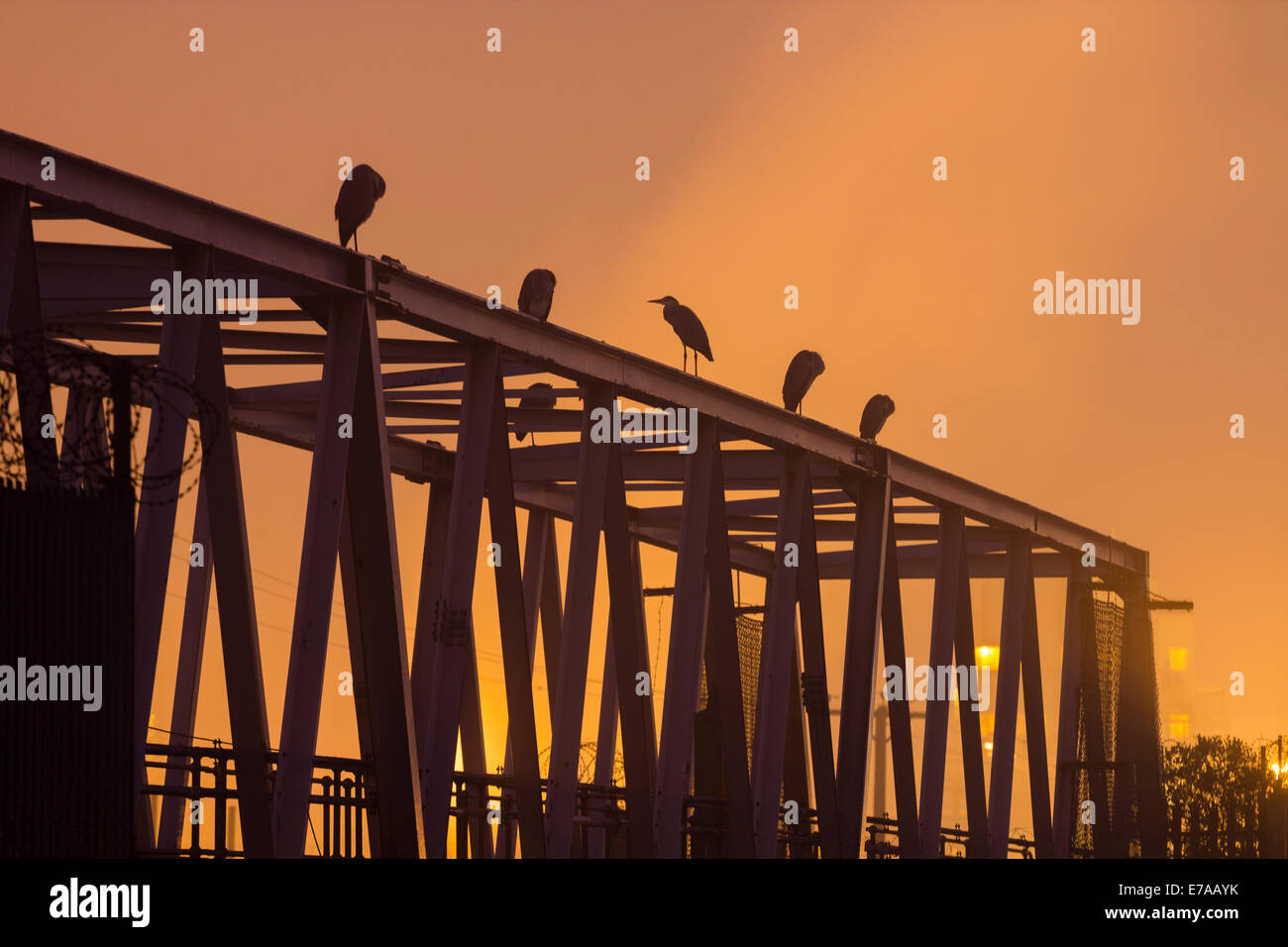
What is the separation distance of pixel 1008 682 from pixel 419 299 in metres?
15.7

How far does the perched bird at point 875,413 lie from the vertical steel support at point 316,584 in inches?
479

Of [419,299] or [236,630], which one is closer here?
[236,630]

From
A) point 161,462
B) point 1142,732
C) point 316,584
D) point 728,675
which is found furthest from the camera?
point 1142,732

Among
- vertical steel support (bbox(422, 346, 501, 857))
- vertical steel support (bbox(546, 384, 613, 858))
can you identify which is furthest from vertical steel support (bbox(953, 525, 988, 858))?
vertical steel support (bbox(422, 346, 501, 857))

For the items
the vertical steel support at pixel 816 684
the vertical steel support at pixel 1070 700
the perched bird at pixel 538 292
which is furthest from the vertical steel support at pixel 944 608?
the perched bird at pixel 538 292

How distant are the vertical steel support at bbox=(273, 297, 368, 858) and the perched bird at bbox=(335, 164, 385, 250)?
1.98m

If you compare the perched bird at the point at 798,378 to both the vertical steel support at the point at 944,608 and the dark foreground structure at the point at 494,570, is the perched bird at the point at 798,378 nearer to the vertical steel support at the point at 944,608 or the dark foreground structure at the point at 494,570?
the dark foreground structure at the point at 494,570

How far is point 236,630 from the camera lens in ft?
46.0

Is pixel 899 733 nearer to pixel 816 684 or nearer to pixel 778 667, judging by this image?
pixel 816 684

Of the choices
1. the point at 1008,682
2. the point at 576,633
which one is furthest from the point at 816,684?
the point at 1008,682

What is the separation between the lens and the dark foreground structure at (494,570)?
13320 mm

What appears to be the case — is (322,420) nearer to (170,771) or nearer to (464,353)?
(464,353)
